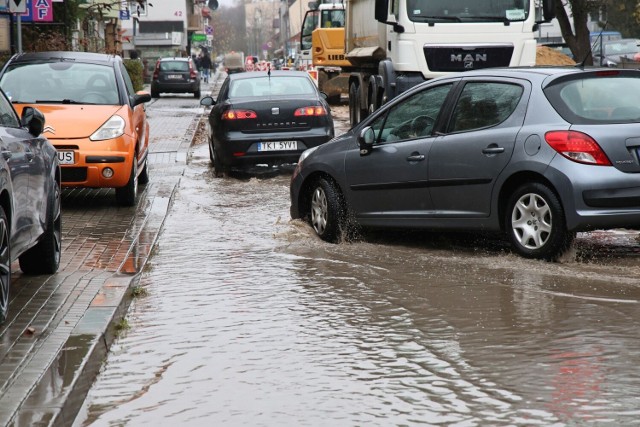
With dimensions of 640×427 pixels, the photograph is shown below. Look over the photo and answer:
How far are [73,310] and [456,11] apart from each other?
13081mm

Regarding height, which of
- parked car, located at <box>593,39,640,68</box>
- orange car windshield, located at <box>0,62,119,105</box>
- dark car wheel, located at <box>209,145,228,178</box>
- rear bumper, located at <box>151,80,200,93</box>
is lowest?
rear bumper, located at <box>151,80,200,93</box>

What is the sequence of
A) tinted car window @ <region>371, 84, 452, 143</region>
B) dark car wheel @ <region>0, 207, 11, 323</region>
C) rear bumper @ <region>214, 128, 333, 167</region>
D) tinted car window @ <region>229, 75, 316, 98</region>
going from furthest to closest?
tinted car window @ <region>229, 75, 316, 98</region>
rear bumper @ <region>214, 128, 333, 167</region>
tinted car window @ <region>371, 84, 452, 143</region>
dark car wheel @ <region>0, 207, 11, 323</region>

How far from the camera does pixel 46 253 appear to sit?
8984mm

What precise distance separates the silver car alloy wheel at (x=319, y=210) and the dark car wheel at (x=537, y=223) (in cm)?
202

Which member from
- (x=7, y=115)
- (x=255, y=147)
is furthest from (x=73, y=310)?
(x=255, y=147)

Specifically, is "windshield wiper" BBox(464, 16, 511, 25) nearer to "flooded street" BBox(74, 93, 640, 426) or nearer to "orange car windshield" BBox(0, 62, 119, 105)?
"orange car windshield" BBox(0, 62, 119, 105)

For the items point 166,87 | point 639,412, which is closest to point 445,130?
point 639,412

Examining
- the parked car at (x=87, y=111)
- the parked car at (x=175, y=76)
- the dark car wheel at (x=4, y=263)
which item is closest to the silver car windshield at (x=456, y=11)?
the parked car at (x=87, y=111)

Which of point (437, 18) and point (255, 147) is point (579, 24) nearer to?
point (437, 18)

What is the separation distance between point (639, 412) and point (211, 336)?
2677 millimetres

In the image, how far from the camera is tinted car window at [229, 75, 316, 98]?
17828mm

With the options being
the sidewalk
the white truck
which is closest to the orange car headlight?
the sidewalk

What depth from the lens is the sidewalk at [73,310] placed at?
18.1 feet

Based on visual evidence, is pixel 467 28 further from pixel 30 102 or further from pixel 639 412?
pixel 639 412
